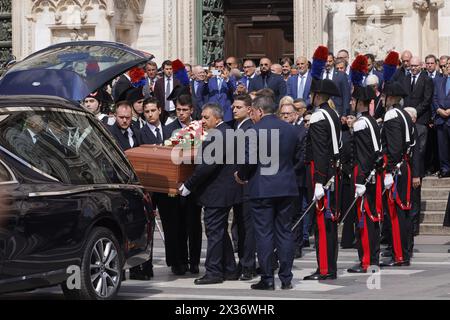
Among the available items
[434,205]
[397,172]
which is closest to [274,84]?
[434,205]

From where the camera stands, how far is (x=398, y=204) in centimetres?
1786

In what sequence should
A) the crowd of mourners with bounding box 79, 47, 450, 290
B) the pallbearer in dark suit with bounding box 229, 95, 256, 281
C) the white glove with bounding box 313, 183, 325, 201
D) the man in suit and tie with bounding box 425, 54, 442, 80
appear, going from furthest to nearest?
the man in suit and tie with bounding box 425, 54, 442, 80 → the pallbearer in dark suit with bounding box 229, 95, 256, 281 → the white glove with bounding box 313, 183, 325, 201 → the crowd of mourners with bounding box 79, 47, 450, 290

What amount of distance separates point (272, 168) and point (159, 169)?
158 centimetres

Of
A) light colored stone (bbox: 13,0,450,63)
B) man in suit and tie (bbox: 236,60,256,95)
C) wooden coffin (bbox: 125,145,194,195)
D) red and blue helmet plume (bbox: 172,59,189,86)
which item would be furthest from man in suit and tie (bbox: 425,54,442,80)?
wooden coffin (bbox: 125,145,194,195)

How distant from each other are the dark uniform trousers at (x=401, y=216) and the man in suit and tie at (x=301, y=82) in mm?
5185

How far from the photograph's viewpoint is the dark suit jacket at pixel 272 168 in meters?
15.0

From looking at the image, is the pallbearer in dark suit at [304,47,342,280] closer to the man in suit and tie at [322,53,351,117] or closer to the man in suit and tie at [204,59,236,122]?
the man in suit and tie at [322,53,351,117]

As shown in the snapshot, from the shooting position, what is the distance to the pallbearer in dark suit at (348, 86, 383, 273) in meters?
16.9

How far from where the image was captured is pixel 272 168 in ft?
49.3

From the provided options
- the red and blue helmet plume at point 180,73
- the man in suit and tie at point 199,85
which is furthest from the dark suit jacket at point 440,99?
the red and blue helmet plume at point 180,73

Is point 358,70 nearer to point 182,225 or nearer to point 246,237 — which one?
point 182,225

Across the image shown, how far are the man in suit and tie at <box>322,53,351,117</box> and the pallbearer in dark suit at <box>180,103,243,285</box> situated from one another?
Result: 6.85 metres

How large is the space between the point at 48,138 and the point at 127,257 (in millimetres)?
1550

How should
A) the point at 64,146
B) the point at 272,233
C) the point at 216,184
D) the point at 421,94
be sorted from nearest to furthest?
the point at 64,146, the point at 272,233, the point at 216,184, the point at 421,94
